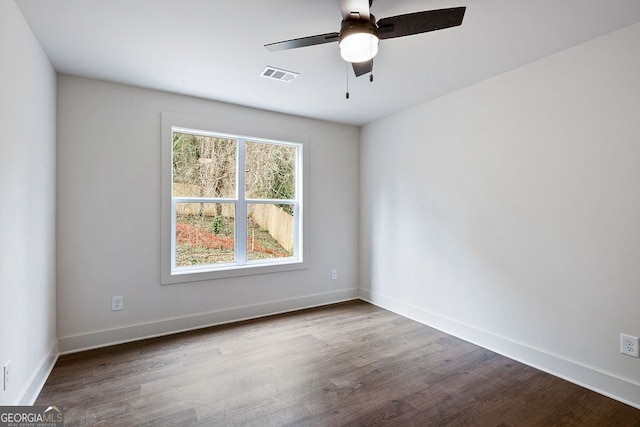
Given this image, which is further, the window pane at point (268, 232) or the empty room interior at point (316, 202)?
the window pane at point (268, 232)

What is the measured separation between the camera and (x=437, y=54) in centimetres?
242

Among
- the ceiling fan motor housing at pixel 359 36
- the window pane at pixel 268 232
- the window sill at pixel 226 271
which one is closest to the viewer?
the ceiling fan motor housing at pixel 359 36

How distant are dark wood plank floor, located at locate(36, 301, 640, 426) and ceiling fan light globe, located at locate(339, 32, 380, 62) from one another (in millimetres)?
2134

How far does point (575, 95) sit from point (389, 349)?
2512 millimetres

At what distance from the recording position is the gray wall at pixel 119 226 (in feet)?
9.00

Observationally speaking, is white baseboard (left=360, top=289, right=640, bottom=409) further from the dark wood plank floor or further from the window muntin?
the window muntin

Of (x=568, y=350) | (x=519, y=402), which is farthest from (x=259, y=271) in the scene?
(x=568, y=350)

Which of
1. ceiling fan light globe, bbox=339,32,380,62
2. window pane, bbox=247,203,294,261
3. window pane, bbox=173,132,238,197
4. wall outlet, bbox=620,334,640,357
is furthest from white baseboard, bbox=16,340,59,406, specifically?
wall outlet, bbox=620,334,640,357

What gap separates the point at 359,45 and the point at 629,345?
8.45 ft

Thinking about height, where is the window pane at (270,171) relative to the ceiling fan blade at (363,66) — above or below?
below

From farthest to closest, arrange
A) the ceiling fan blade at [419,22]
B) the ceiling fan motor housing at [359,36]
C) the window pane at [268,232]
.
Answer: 1. the window pane at [268,232]
2. the ceiling fan motor housing at [359,36]
3. the ceiling fan blade at [419,22]

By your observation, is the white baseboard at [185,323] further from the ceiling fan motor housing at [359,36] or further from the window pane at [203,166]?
the ceiling fan motor housing at [359,36]

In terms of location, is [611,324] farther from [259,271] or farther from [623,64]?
[259,271]

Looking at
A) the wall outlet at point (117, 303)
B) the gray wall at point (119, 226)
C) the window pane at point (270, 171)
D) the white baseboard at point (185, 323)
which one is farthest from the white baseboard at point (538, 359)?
the wall outlet at point (117, 303)
